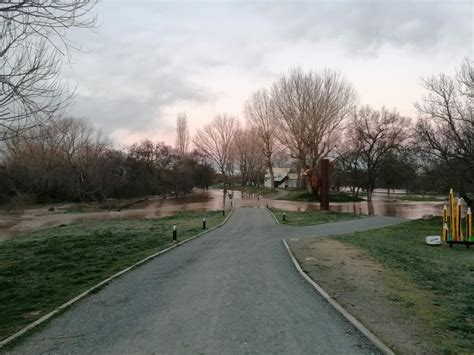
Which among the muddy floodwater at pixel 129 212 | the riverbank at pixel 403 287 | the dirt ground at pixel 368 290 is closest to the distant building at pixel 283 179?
the muddy floodwater at pixel 129 212

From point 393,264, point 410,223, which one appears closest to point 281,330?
point 393,264

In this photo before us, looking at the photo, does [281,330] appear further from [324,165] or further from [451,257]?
[324,165]

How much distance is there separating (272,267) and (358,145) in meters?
54.9

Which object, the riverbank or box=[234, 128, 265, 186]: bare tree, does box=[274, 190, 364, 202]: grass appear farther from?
the riverbank

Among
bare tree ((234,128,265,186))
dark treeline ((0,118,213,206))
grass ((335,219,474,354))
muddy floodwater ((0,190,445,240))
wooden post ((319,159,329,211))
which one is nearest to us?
grass ((335,219,474,354))

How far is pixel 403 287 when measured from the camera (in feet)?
29.3

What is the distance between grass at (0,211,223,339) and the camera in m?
7.78

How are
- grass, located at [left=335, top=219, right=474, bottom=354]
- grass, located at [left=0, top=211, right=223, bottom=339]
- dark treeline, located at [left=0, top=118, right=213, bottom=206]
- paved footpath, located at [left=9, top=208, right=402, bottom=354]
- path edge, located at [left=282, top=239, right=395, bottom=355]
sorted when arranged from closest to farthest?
path edge, located at [left=282, top=239, right=395, bottom=355] → paved footpath, located at [left=9, top=208, right=402, bottom=354] → grass, located at [left=335, top=219, right=474, bottom=354] → grass, located at [left=0, top=211, right=223, bottom=339] → dark treeline, located at [left=0, top=118, right=213, bottom=206]

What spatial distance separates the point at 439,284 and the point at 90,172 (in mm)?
59052

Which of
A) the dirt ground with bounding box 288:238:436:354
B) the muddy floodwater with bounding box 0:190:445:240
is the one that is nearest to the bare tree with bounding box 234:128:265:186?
the muddy floodwater with bounding box 0:190:445:240

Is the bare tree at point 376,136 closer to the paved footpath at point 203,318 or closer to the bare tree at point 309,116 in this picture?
the bare tree at point 309,116

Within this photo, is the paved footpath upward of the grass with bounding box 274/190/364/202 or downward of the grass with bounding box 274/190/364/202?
downward

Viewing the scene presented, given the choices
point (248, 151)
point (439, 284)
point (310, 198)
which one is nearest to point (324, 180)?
point (310, 198)

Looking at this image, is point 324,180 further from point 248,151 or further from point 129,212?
point 248,151
